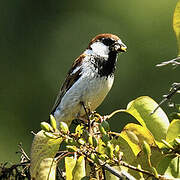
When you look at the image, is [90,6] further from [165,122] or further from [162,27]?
[165,122]

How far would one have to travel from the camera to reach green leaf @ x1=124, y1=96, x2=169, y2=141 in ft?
5.59

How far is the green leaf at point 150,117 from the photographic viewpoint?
5.59 ft

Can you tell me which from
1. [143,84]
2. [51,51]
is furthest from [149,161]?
[51,51]

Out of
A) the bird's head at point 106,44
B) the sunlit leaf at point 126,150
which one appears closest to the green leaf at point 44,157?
the sunlit leaf at point 126,150

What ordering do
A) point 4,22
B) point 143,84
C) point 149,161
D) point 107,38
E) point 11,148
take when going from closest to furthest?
point 149,161, point 107,38, point 143,84, point 11,148, point 4,22

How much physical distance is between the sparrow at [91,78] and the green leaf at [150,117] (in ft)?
6.09

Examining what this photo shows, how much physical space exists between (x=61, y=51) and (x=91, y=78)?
22.7 feet

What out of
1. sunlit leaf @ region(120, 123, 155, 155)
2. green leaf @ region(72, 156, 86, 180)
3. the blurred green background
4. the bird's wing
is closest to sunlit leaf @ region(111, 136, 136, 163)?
sunlit leaf @ region(120, 123, 155, 155)

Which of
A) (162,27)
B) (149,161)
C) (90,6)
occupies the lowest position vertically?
(149,161)

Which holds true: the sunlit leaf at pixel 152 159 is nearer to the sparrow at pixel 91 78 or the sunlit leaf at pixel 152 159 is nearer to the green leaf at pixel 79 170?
the green leaf at pixel 79 170

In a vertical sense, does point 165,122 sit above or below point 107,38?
below

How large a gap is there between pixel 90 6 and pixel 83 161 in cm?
946

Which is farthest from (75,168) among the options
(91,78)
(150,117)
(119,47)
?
(119,47)

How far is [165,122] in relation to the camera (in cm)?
172
